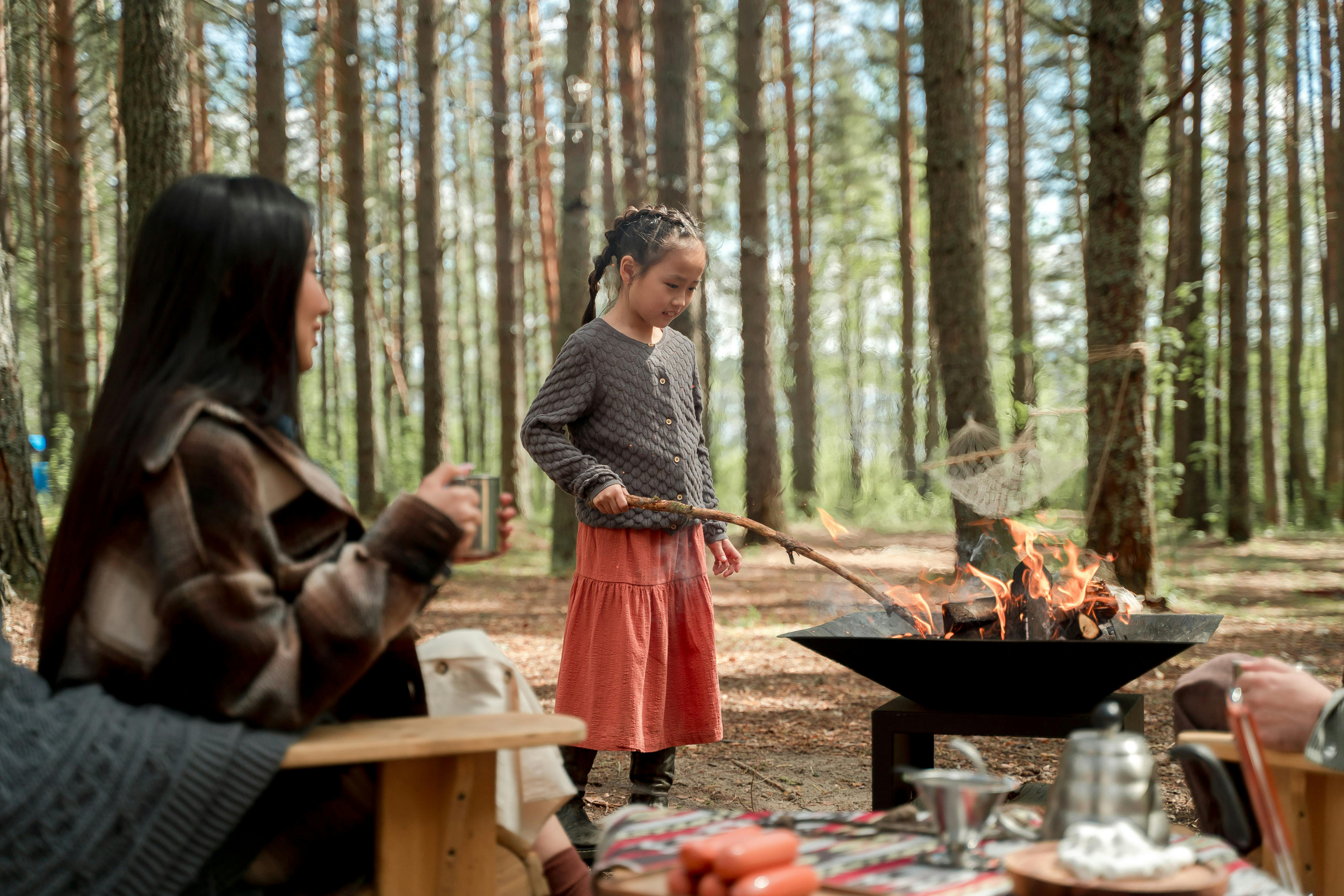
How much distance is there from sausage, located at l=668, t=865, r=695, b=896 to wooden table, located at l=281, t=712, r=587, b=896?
10.1 inches

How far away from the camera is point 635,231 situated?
3324mm

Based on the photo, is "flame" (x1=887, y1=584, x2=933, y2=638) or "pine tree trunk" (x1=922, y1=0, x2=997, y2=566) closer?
"flame" (x1=887, y1=584, x2=933, y2=638)

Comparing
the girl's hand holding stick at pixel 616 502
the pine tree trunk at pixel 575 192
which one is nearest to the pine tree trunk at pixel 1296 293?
the pine tree trunk at pixel 575 192

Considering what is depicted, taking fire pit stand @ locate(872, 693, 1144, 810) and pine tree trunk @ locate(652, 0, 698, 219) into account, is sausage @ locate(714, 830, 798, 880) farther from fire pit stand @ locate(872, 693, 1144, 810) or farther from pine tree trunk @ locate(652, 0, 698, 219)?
pine tree trunk @ locate(652, 0, 698, 219)

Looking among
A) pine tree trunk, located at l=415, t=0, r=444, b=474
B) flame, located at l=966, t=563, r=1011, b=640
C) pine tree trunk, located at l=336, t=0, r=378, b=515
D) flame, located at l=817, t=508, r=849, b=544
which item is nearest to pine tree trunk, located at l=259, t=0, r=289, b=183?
pine tree trunk, located at l=336, t=0, r=378, b=515

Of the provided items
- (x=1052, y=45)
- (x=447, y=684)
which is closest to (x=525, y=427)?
(x=447, y=684)

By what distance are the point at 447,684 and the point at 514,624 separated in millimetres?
6131

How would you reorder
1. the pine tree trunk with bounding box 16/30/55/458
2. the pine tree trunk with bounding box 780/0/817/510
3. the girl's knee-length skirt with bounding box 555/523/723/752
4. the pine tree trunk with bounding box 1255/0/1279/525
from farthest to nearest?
the pine tree trunk with bounding box 780/0/817/510 → the pine tree trunk with bounding box 1255/0/1279/525 → the pine tree trunk with bounding box 16/30/55/458 → the girl's knee-length skirt with bounding box 555/523/723/752

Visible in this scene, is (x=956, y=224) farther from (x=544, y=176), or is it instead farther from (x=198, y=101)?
(x=198, y=101)

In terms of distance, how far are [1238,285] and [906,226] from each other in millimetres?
8149

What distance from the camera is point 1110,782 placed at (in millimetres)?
1691

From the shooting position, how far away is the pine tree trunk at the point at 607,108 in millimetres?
18062

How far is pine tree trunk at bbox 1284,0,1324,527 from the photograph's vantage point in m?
17.3

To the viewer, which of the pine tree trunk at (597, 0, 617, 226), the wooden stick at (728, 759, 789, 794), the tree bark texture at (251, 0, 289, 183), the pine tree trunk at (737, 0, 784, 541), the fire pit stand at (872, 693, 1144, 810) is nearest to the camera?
the fire pit stand at (872, 693, 1144, 810)
